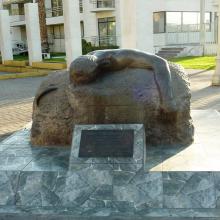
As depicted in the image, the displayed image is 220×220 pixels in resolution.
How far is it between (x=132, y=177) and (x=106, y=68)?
1699mm

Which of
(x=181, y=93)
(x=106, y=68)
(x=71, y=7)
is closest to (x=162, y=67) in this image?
(x=181, y=93)

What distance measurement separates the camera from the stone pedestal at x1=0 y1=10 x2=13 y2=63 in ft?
70.0

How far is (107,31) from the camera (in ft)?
92.7

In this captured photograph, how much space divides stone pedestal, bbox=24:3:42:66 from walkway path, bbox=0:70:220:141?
5137mm

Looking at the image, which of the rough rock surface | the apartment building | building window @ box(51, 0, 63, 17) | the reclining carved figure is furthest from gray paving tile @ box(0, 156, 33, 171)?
building window @ box(51, 0, 63, 17)

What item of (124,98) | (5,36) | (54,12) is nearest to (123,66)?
(124,98)

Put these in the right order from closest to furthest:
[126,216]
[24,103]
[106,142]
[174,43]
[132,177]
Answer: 1. [126,216]
2. [132,177]
3. [106,142]
4. [24,103]
5. [174,43]

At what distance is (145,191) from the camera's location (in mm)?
3934

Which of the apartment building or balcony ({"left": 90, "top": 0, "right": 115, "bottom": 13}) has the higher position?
balcony ({"left": 90, "top": 0, "right": 115, "bottom": 13})

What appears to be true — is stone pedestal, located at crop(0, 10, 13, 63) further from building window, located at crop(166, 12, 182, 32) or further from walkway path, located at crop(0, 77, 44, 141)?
building window, located at crop(166, 12, 182, 32)

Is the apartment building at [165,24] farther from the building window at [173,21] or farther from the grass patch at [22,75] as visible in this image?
the grass patch at [22,75]

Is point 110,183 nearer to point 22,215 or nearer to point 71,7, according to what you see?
point 22,215

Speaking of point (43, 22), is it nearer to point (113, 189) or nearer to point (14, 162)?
point (14, 162)

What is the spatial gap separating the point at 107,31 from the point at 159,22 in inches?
155
